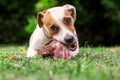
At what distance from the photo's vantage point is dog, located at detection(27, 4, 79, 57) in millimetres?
5887

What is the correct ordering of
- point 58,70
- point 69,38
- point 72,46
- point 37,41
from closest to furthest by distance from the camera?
point 58,70
point 69,38
point 72,46
point 37,41

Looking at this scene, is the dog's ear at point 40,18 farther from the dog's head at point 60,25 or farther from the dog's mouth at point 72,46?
the dog's mouth at point 72,46

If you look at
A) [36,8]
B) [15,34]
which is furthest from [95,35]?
[15,34]

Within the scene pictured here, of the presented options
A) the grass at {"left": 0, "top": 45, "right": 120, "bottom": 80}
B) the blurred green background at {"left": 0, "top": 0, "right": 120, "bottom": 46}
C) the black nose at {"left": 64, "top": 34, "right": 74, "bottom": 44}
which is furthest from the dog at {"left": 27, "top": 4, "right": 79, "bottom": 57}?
the blurred green background at {"left": 0, "top": 0, "right": 120, "bottom": 46}

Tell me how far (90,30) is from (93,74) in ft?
32.5

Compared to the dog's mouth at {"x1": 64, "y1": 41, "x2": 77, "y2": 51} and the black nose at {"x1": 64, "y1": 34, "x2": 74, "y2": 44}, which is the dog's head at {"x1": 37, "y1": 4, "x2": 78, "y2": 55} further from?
the dog's mouth at {"x1": 64, "y1": 41, "x2": 77, "y2": 51}

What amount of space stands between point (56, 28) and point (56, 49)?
0.88ft

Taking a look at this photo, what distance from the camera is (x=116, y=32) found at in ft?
46.1

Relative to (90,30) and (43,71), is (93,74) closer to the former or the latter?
(43,71)

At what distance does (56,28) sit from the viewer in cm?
594

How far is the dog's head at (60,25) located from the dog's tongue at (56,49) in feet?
0.29

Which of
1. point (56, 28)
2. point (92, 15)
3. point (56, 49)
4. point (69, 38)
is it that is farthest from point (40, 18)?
point (92, 15)

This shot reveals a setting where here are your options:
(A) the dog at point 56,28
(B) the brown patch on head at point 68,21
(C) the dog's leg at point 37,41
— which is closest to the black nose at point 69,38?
(A) the dog at point 56,28

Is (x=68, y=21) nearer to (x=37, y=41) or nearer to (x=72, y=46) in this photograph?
(x=72, y=46)
